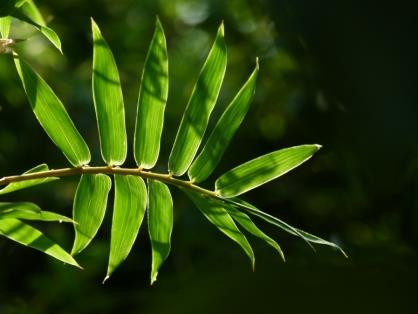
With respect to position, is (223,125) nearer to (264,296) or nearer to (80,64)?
(264,296)

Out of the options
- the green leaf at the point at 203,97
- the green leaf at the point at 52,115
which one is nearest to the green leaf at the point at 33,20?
the green leaf at the point at 52,115

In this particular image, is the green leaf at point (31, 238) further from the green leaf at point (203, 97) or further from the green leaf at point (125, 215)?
the green leaf at point (203, 97)

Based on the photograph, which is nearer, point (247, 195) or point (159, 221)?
point (159, 221)

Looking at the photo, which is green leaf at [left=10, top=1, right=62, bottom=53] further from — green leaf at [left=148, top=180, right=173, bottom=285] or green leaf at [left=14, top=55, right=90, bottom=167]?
green leaf at [left=148, top=180, right=173, bottom=285]

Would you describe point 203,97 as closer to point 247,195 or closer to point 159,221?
point 159,221

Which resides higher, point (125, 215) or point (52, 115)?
point (52, 115)

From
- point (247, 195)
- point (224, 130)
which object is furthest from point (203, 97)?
point (247, 195)

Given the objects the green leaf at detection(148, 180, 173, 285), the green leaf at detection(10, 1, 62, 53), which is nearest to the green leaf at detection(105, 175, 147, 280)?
the green leaf at detection(148, 180, 173, 285)
